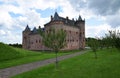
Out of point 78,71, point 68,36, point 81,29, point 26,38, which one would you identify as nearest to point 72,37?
point 68,36

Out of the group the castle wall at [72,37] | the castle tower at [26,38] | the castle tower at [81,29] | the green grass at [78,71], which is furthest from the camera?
the castle tower at [26,38]

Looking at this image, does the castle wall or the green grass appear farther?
the castle wall

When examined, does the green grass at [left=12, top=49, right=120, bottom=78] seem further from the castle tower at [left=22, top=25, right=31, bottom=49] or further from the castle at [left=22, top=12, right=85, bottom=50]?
the castle tower at [left=22, top=25, right=31, bottom=49]

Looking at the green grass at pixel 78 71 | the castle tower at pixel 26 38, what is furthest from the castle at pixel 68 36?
the green grass at pixel 78 71

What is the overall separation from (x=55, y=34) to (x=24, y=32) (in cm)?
7871

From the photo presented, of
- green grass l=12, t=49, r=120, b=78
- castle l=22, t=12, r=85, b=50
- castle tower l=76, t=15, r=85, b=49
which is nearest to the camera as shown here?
green grass l=12, t=49, r=120, b=78

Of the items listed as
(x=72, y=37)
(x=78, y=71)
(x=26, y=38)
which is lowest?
(x=78, y=71)

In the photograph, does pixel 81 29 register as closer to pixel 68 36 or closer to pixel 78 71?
pixel 68 36

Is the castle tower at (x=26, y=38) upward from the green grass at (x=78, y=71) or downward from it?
upward

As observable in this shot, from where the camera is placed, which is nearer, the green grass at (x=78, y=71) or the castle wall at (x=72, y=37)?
the green grass at (x=78, y=71)

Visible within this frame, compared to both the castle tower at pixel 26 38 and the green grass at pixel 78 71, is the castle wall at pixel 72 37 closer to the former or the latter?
the castle tower at pixel 26 38

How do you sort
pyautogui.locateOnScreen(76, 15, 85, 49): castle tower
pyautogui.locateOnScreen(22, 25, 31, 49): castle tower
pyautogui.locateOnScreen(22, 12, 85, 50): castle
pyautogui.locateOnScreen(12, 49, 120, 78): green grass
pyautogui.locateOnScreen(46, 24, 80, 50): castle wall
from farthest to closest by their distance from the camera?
pyautogui.locateOnScreen(22, 25, 31, 49): castle tower → pyautogui.locateOnScreen(76, 15, 85, 49): castle tower → pyautogui.locateOnScreen(22, 12, 85, 50): castle → pyautogui.locateOnScreen(46, 24, 80, 50): castle wall → pyautogui.locateOnScreen(12, 49, 120, 78): green grass

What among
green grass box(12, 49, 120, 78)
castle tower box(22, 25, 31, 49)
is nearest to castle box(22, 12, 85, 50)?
castle tower box(22, 25, 31, 49)

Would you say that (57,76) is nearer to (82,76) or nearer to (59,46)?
(82,76)
